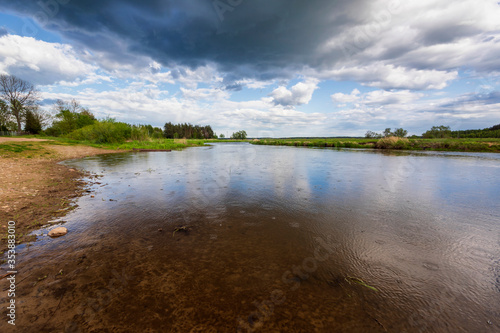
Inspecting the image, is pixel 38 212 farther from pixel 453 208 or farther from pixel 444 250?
pixel 453 208

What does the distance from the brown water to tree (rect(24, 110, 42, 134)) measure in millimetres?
85818

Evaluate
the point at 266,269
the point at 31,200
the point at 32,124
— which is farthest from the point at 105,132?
the point at 266,269

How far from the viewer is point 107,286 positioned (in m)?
3.38

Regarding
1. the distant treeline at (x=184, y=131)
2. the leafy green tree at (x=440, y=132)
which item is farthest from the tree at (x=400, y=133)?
the distant treeline at (x=184, y=131)

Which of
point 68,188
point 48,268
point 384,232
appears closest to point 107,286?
point 48,268

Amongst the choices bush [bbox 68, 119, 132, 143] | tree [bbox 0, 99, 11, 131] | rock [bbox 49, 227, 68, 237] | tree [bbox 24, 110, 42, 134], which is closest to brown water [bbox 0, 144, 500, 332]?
rock [bbox 49, 227, 68, 237]

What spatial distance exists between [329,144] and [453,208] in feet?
197

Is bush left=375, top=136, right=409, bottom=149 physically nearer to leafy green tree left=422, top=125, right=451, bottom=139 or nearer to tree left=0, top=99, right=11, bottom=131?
A: leafy green tree left=422, top=125, right=451, bottom=139

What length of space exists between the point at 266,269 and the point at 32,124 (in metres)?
94.6

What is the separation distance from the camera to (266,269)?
3959 millimetres

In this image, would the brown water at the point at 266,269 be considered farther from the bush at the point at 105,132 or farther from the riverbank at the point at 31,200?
the bush at the point at 105,132

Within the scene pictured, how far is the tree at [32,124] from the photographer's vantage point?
60.2 m

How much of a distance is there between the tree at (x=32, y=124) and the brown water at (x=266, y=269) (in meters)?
85.8

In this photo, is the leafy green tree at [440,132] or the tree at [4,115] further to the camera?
the leafy green tree at [440,132]
